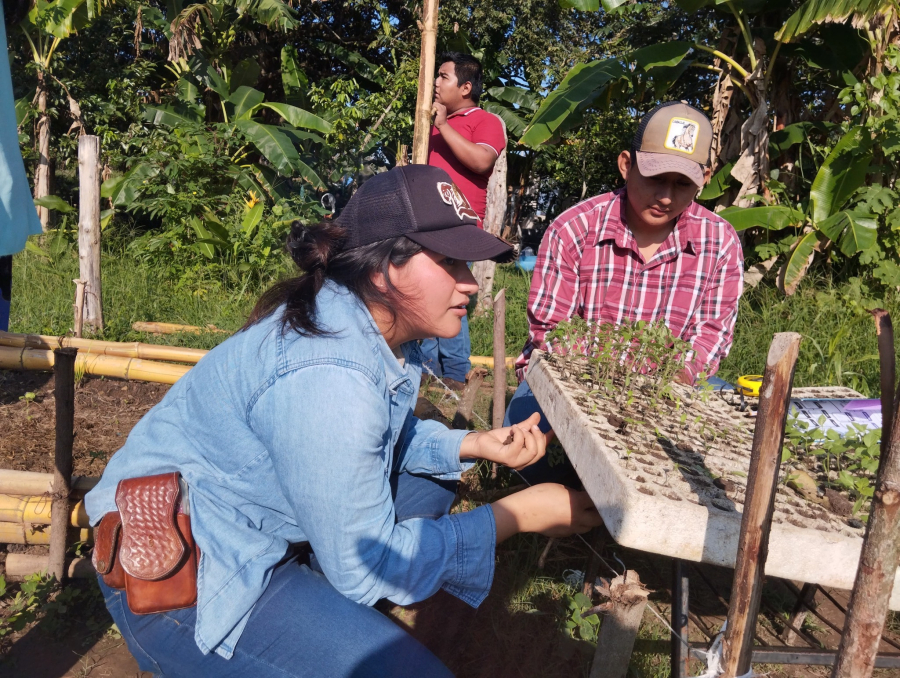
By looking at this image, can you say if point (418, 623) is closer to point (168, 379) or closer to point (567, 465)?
point (567, 465)

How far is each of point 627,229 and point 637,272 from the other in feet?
0.63

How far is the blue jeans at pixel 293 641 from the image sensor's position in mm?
1548

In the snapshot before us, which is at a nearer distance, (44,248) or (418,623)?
(418,623)

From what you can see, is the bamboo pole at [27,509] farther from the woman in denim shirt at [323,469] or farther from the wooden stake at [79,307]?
the wooden stake at [79,307]

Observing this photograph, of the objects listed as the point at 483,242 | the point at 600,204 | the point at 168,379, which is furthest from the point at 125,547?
the point at 168,379

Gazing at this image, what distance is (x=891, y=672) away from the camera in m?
2.55

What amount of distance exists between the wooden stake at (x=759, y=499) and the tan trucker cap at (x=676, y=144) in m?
1.59

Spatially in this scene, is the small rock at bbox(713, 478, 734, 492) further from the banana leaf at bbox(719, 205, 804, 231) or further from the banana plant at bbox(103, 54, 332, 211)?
the banana plant at bbox(103, 54, 332, 211)

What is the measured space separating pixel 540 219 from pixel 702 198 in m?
9.91

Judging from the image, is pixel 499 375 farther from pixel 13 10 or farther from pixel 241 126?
pixel 241 126

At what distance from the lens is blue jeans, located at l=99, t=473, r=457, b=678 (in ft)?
5.08

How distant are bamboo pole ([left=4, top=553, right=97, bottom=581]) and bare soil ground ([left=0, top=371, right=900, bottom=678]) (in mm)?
85

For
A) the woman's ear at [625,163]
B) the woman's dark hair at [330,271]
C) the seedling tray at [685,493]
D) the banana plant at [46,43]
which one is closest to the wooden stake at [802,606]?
the seedling tray at [685,493]

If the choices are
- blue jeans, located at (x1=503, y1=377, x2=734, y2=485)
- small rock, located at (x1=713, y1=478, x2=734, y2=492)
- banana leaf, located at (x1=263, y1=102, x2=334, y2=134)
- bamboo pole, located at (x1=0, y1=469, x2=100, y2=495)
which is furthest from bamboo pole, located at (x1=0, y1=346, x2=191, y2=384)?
banana leaf, located at (x1=263, y1=102, x2=334, y2=134)
